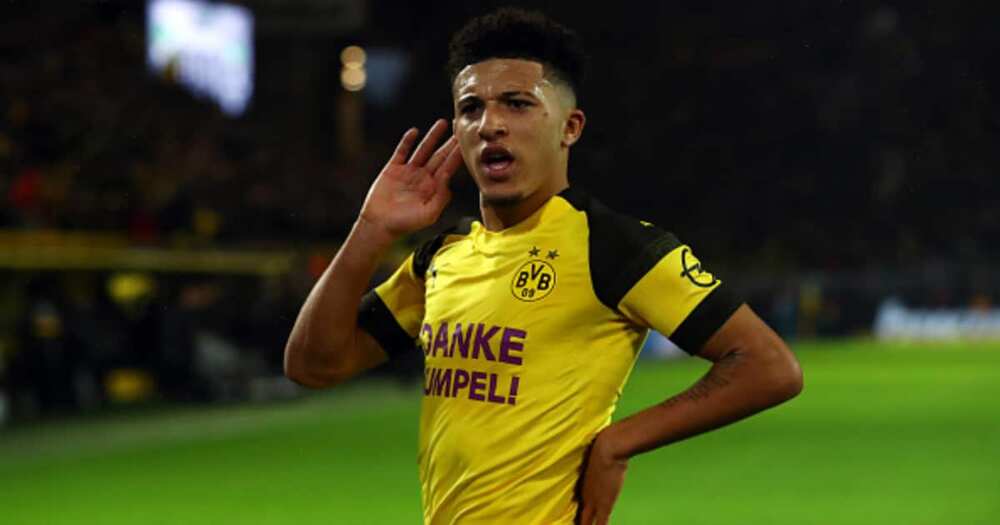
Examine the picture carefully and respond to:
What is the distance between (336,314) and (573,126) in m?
0.70

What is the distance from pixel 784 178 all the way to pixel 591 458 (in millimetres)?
33628

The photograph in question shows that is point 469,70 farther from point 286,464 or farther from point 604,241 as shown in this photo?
point 286,464

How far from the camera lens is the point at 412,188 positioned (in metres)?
3.66

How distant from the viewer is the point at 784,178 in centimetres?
3628

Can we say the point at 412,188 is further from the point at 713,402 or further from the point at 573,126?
the point at 713,402

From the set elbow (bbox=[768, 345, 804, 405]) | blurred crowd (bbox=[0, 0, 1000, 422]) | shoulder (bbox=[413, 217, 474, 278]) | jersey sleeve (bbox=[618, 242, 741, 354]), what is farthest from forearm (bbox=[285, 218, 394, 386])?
blurred crowd (bbox=[0, 0, 1000, 422])

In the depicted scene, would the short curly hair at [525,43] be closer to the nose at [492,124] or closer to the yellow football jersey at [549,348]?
the nose at [492,124]

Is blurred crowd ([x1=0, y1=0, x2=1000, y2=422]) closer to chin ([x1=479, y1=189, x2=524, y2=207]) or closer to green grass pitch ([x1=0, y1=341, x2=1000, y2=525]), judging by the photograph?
green grass pitch ([x1=0, y1=341, x2=1000, y2=525])

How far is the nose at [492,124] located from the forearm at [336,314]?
36 cm

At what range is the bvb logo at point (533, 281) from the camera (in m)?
3.41

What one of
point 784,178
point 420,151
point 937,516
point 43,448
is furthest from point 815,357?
point 420,151

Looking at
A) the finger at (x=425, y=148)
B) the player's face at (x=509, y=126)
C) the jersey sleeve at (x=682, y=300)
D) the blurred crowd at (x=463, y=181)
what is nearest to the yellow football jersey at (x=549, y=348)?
the jersey sleeve at (x=682, y=300)

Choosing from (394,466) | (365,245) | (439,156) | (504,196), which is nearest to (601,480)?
(504,196)

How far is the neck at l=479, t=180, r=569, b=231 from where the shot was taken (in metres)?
3.53
